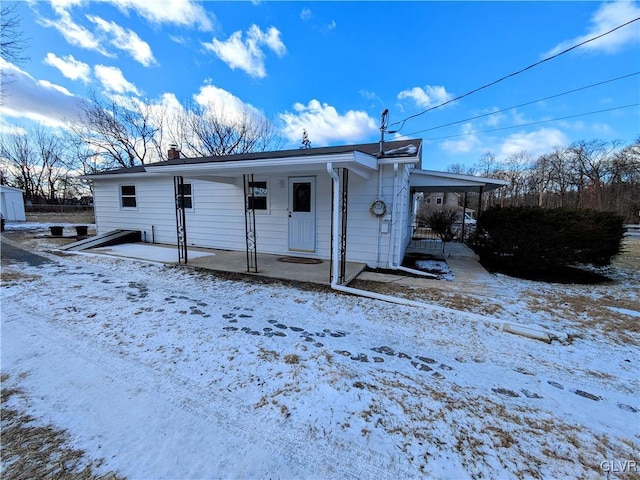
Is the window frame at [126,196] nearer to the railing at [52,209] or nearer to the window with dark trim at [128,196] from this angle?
the window with dark trim at [128,196]

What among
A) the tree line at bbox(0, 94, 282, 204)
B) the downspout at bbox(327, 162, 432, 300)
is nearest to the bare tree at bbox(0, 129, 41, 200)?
the tree line at bbox(0, 94, 282, 204)

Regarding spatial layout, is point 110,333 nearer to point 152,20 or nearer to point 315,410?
point 315,410

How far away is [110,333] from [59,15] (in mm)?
11077

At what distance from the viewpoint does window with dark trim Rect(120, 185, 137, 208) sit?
9.65 meters

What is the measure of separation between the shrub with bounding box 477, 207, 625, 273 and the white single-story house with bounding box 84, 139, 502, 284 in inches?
78.2

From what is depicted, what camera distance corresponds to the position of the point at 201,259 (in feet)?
22.3

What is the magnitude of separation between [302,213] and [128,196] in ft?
23.4

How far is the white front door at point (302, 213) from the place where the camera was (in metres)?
6.88

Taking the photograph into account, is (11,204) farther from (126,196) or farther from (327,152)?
(327,152)

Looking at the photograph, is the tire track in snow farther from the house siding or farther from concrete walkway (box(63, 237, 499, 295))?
the house siding

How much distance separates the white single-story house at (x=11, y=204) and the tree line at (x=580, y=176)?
36.1 metres

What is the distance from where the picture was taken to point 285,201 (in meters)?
7.21

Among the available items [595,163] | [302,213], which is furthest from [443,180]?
[595,163]

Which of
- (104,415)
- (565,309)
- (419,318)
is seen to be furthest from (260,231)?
(565,309)
